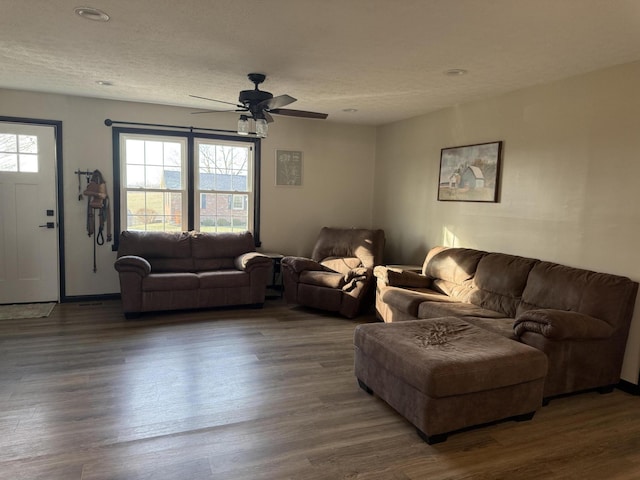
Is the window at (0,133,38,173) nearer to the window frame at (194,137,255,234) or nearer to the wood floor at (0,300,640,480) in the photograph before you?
the window frame at (194,137,255,234)

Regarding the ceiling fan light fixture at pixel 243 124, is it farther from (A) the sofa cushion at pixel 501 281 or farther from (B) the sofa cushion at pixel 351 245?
(A) the sofa cushion at pixel 501 281

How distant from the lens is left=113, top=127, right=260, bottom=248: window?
18.2 feet

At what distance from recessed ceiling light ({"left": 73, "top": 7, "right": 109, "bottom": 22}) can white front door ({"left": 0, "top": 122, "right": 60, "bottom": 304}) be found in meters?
3.02

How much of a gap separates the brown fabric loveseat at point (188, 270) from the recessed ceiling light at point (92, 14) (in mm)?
2656

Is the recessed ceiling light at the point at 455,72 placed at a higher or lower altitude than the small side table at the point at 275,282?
higher

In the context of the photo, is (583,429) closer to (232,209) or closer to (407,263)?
(407,263)

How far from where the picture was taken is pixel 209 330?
4449 millimetres

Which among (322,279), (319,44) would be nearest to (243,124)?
(319,44)

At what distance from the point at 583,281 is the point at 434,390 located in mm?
1775

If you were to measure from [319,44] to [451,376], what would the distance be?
2489 millimetres

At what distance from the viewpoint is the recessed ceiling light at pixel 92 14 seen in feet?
8.63

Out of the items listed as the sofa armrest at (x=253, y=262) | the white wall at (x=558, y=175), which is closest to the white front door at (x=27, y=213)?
the sofa armrest at (x=253, y=262)

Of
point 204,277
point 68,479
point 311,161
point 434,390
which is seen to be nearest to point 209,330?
point 204,277

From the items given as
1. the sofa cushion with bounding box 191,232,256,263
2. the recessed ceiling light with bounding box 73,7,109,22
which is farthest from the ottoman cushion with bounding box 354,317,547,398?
the sofa cushion with bounding box 191,232,256,263
